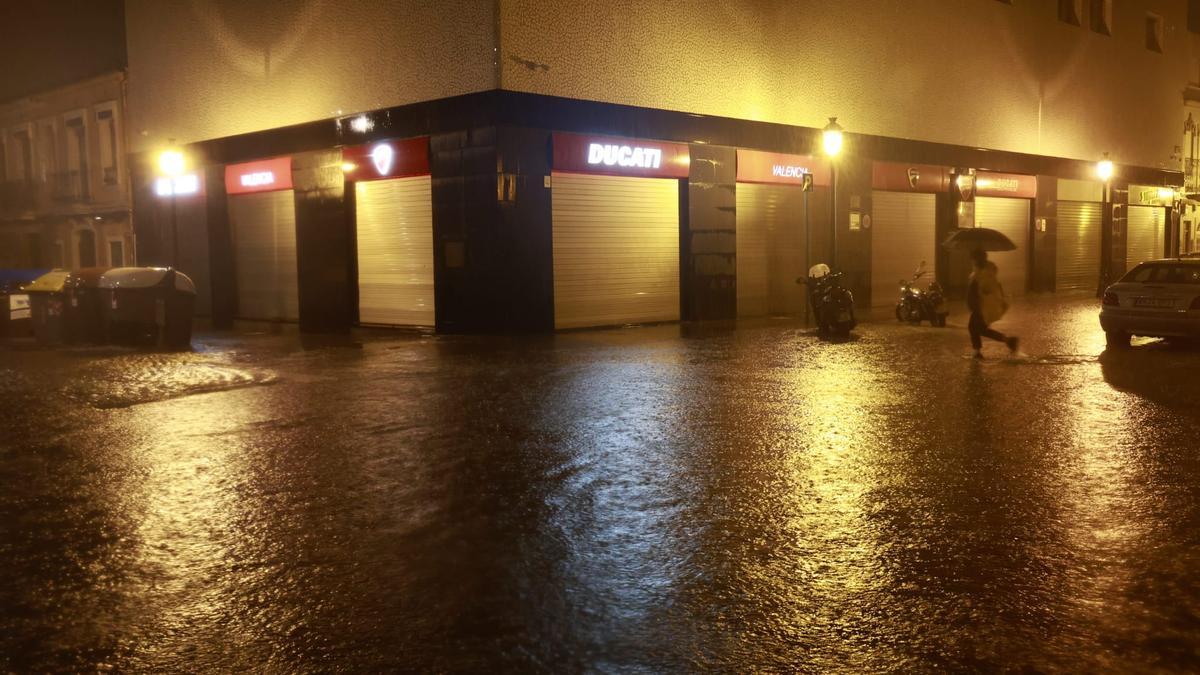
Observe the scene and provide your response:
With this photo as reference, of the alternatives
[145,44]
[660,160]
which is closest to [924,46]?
[660,160]

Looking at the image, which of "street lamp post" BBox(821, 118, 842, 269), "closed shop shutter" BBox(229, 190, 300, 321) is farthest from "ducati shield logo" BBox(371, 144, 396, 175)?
"street lamp post" BBox(821, 118, 842, 269)

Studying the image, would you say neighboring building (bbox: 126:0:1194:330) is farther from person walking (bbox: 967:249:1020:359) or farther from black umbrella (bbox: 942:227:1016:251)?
person walking (bbox: 967:249:1020:359)

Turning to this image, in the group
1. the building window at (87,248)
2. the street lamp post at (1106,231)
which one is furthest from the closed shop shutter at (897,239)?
the building window at (87,248)

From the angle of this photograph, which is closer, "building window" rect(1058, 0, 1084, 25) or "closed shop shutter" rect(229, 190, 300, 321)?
"closed shop shutter" rect(229, 190, 300, 321)

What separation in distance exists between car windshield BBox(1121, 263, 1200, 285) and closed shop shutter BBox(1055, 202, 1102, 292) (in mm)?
19385

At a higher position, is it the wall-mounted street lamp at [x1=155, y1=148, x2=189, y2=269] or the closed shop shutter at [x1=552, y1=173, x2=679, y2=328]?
the wall-mounted street lamp at [x1=155, y1=148, x2=189, y2=269]

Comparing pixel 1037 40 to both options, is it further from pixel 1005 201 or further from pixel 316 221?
pixel 316 221

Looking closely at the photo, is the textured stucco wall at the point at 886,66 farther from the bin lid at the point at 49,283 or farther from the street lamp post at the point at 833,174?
the bin lid at the point at 49,283

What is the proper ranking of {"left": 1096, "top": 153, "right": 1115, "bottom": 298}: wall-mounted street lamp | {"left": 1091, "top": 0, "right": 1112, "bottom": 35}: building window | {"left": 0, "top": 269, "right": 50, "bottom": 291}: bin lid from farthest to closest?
{"left": 1096, "top": 153, "right": 1115, "bottom": 298}: wall-mounted street lamp < {"left": 1091, "top": 0, "right": 1112, "bottom": 35}: building window < {"left": 0, "top": 269, "right": 50, "bottom": 291}: bin lid

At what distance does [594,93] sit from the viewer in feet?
64.2

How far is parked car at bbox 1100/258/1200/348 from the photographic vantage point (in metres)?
14.5

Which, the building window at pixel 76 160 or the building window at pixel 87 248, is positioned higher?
the building window at pixel 76 160

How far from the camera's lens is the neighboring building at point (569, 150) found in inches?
748

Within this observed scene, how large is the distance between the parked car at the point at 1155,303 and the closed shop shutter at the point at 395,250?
12.1 meters
